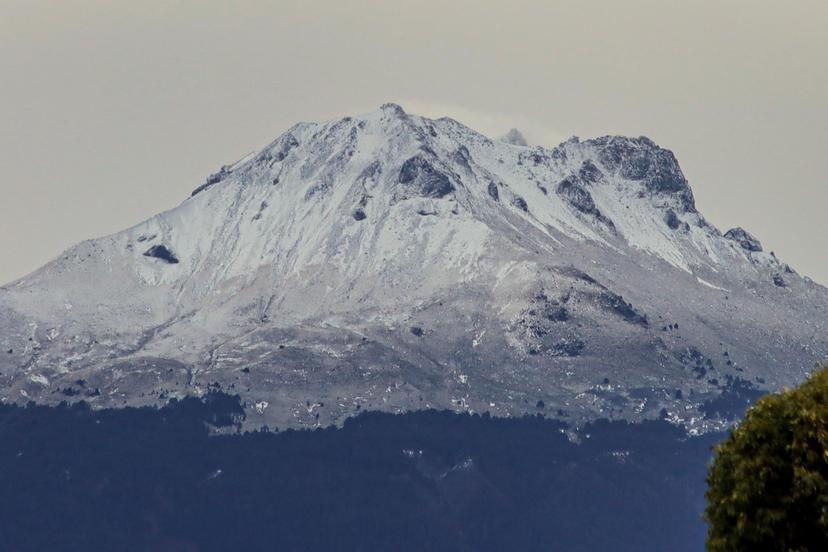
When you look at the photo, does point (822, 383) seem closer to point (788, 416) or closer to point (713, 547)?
point (788, 416)

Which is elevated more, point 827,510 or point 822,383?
point 822,383

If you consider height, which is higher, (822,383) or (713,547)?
(822,383)

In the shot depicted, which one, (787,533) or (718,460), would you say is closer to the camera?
(787,533)

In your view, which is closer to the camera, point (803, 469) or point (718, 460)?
point (803, 469)

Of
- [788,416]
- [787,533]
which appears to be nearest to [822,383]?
[788,416]

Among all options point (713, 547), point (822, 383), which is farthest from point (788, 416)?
point (713, 547)
